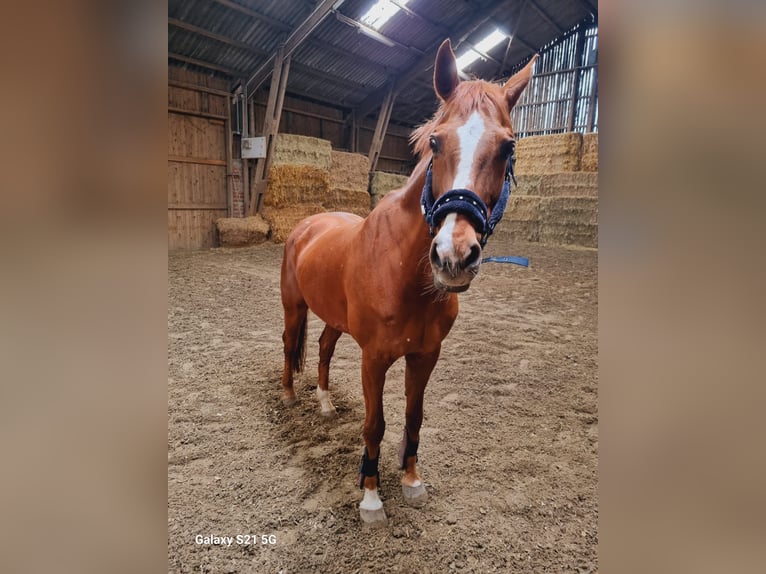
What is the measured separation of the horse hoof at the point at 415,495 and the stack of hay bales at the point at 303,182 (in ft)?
23.4

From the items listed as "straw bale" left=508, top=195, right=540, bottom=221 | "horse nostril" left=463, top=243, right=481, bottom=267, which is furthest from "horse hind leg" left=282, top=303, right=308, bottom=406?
"straw bale" left=508, top=195, right=540, bottom=221

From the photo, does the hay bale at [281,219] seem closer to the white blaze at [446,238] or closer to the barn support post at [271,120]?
the barn support post at [271,120]

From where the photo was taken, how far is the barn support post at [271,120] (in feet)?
22.7

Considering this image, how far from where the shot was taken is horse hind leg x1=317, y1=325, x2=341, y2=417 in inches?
82.7

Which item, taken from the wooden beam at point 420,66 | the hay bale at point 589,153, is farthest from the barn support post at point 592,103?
the wooden beam at point 420,66

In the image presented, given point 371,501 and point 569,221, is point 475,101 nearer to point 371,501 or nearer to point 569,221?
point 371,501

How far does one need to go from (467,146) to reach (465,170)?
0.07 metres

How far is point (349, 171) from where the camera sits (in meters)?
9.92

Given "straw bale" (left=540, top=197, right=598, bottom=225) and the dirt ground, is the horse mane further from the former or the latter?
"straw bale" (left=540, top=197, right=598, bottom=225)
